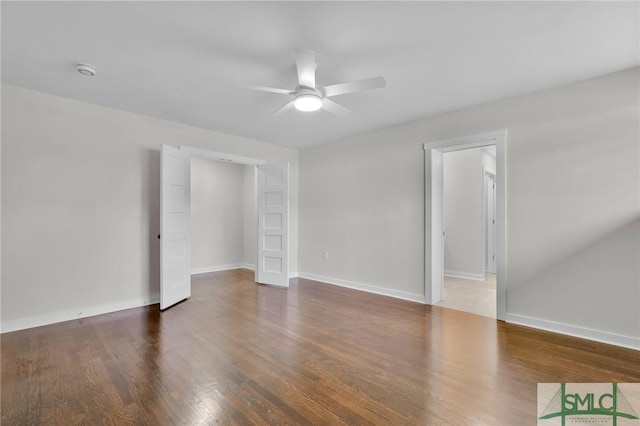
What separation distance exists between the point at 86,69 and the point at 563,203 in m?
4.92

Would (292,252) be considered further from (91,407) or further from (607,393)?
(607,393)

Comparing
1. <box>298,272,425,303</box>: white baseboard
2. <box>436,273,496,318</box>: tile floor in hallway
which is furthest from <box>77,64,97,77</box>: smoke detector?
<box>436,273,496,318</box>: tile floor in hallway

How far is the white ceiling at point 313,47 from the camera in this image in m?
1.90

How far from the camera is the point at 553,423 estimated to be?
64.5 inches

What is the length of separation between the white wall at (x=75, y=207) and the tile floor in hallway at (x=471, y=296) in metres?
4.32

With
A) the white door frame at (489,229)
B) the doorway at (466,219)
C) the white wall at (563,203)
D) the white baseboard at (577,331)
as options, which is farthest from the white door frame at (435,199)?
the white door frame at (489,229)

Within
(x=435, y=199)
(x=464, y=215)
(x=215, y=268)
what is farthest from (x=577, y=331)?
(x=215, y=268)

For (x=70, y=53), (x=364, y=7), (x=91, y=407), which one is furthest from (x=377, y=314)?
(x=70, y=53)

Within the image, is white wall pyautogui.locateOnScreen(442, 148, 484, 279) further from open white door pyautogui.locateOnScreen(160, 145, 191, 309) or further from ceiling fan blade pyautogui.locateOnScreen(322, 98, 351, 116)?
open white door pyautogui.locateOnScreen(160, 145, 191, 309)

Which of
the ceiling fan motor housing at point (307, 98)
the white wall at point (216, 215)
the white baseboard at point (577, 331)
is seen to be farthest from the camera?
the white wall at point (216, 215)

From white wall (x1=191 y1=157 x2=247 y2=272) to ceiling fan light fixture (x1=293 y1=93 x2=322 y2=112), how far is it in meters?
4.16

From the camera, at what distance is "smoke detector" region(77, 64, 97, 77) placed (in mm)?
2596

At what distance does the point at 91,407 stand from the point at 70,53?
2755 mm

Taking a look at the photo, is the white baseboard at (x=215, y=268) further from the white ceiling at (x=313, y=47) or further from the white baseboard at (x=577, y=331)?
the white baseboard at (x=577, y=331)
